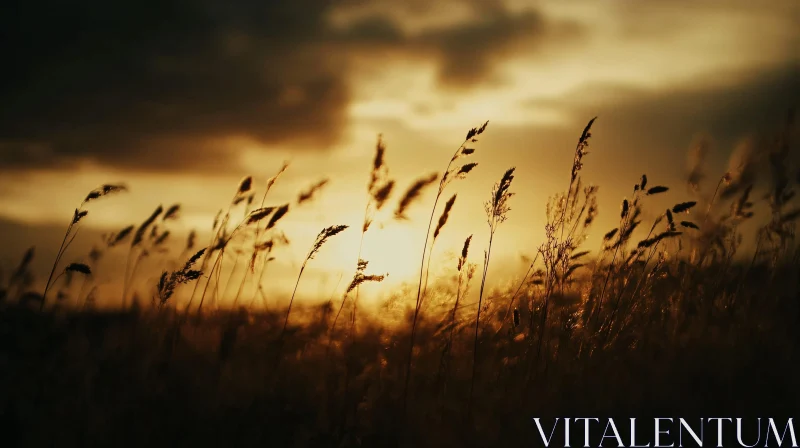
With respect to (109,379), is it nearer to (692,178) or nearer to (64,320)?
(64,320)

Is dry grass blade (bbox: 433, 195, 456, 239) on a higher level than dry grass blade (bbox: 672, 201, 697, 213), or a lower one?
lower

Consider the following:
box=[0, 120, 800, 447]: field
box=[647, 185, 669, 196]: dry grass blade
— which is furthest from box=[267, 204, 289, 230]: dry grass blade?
box=[647, 185, 669, 196]: dry grass blade

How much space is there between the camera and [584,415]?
10.3 feet

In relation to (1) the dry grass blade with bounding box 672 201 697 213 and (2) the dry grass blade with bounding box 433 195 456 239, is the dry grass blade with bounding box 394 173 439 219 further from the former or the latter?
(1) the dry grass blade with bounding box 672 201 697 213

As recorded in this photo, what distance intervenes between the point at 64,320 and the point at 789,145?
497 cm

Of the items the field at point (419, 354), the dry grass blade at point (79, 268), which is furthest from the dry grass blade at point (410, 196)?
the dry grass blade at point (79, 268)

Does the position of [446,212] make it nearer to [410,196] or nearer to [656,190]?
[410,196]

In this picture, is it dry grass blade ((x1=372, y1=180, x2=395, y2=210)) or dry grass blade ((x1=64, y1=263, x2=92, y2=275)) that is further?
dry grass blade ((x1=372, y1=180, x2=395, y2=210))

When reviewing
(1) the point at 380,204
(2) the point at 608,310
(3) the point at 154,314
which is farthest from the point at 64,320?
(2) the point at 608,310

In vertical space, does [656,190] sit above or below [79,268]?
above

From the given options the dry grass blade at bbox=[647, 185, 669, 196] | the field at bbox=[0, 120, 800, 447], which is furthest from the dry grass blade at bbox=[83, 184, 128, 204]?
the dry grass blade at bbox=[647, 185, 669, 196]

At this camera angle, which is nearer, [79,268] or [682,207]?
[79,268]

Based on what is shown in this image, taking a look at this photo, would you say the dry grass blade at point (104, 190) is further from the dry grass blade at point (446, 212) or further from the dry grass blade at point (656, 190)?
the dry grass blade at point (656, 190)

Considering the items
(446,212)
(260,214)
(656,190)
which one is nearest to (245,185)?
(260,214)
